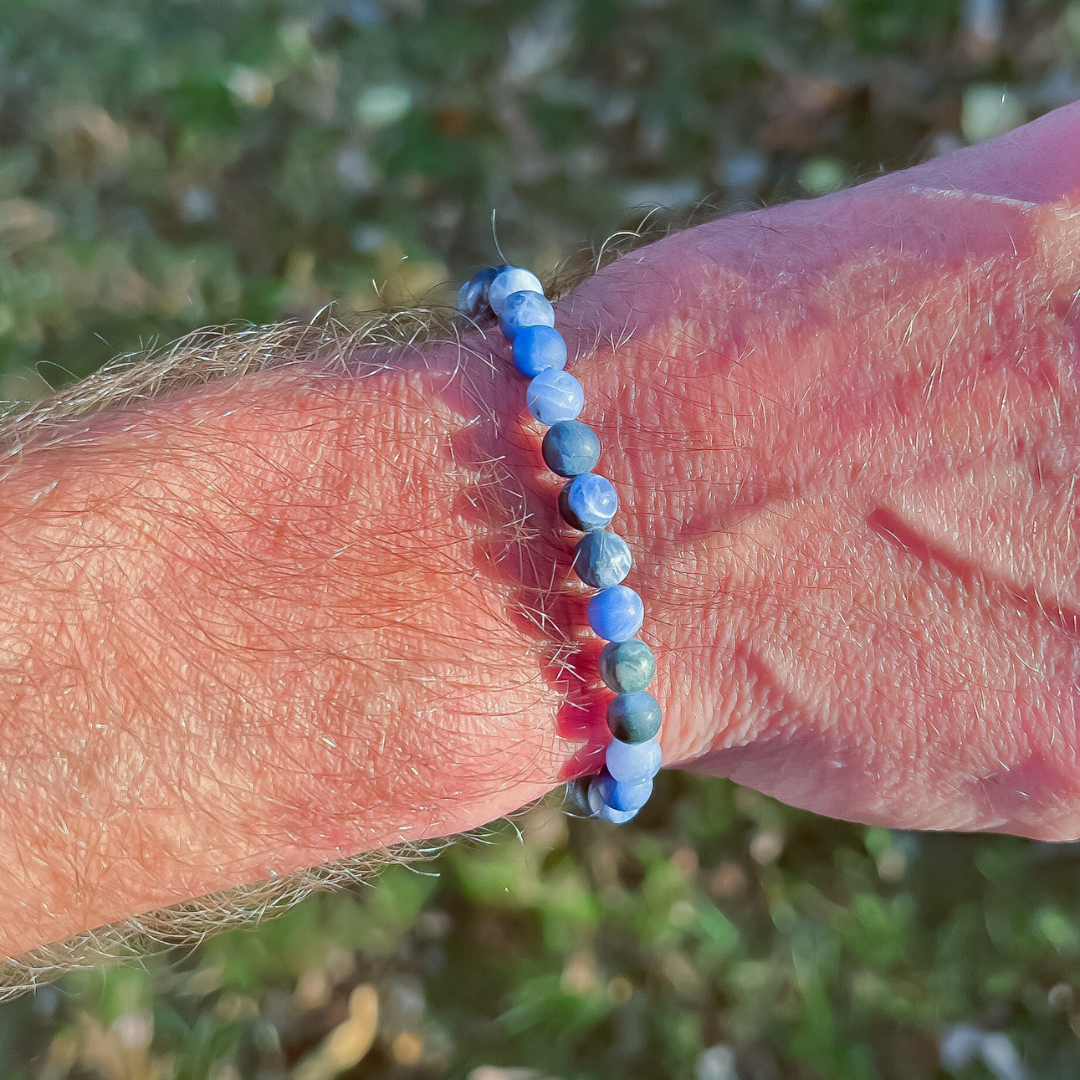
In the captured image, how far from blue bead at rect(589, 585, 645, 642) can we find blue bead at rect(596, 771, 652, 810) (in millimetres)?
249

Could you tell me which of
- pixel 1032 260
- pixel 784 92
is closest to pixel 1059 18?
pixel 784 92

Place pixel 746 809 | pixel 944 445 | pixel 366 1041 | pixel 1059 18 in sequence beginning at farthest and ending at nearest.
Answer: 1. pixel 1059 18
2. pixel 746 809
3. pixel 366 1041
4. pixel 944 445

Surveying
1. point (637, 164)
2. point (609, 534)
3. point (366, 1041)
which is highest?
point (609, 534)

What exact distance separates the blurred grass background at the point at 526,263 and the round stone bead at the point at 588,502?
127 centimetres

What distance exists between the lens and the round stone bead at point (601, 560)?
1.34 m

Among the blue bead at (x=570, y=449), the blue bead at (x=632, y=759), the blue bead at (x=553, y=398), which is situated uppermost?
the blue bead at (x=553, y=398)

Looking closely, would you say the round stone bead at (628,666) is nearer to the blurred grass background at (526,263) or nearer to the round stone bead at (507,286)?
the round stone bead at (507,286)

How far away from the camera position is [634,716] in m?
1.36

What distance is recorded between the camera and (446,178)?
111 inches

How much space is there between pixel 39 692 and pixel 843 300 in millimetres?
1391

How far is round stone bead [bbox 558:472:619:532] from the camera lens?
134 centimetres

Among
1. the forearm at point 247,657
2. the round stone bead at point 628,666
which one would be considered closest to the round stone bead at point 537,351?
the forearm at point 247,657

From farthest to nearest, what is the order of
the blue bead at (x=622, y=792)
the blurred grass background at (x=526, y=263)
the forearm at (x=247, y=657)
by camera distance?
the blurred grass background at (x=526, y=263) → the blue bead at (x=622, y=792) → the forearm at (x=247, y=657)

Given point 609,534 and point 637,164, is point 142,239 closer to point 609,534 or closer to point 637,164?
point 637,164
